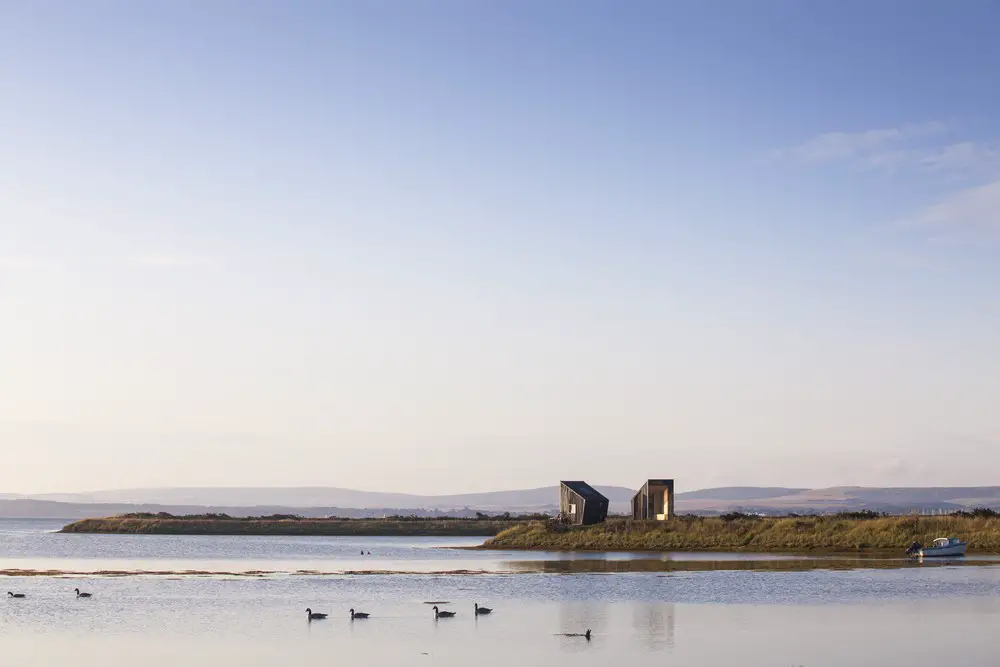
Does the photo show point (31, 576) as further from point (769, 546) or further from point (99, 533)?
point (99, 533)

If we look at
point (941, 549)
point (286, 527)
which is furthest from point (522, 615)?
point (286, 527)

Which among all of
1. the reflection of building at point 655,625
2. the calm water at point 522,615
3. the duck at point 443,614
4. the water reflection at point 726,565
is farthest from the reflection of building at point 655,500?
the duck at point 443,614

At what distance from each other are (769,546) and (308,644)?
43645mm

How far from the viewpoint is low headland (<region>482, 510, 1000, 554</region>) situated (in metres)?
65.1

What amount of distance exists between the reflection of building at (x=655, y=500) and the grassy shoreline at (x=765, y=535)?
156 cm

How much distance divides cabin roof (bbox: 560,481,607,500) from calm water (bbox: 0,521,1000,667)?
2135 centimetres

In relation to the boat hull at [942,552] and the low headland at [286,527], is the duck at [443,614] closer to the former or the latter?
the boat hull at [942,552]

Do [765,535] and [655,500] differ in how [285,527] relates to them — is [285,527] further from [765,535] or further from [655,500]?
[765,535]

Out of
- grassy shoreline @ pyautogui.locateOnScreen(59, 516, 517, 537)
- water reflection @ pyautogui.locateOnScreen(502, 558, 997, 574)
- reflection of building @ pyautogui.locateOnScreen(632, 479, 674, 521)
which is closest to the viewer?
water reflection @ pyautogui.locateOnScreen(502, 558, 997, 574)

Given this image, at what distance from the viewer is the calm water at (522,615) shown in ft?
89.9

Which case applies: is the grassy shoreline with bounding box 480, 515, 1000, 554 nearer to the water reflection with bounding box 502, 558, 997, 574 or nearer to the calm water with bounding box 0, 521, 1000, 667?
the water reflection with bounding box 502, 558, 997, 574

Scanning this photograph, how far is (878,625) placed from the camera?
31.4 meters

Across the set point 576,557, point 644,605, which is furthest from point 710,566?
point 644,605

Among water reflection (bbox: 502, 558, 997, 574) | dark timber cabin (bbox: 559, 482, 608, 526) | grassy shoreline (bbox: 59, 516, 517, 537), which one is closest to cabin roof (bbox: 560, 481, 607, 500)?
dark timber cabin (bbox: 559, 482, 608, 526)
